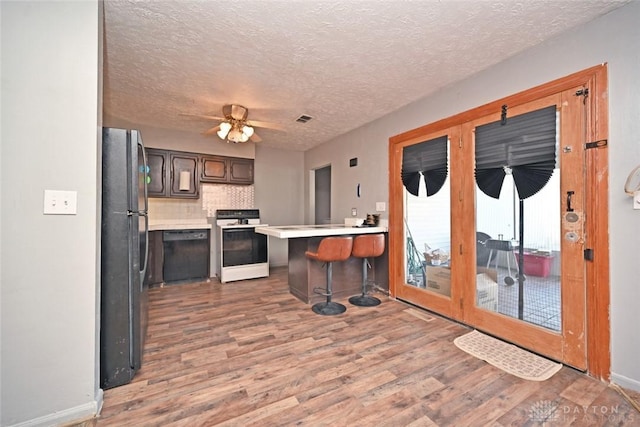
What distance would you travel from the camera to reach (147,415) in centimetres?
151

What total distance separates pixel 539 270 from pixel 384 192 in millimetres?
1936

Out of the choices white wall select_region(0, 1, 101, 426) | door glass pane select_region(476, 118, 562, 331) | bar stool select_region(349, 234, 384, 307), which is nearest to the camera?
white wall select_region(0, 1, 101, 426)

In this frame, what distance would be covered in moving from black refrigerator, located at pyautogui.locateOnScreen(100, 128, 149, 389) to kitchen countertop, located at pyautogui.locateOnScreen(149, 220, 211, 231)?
→ 256cm

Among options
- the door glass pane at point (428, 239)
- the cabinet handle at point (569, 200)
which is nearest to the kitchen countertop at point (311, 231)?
the door glass pane at point (428, 239)

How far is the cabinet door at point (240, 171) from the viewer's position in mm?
4969

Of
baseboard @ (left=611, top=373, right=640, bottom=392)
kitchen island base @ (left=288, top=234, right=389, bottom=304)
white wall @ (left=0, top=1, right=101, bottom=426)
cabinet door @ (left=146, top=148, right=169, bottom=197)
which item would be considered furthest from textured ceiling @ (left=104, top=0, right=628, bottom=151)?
baseboard @ (left=611, top=373, right=640, bottom=392)

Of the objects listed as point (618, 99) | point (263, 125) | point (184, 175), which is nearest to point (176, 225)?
point (184, 175)

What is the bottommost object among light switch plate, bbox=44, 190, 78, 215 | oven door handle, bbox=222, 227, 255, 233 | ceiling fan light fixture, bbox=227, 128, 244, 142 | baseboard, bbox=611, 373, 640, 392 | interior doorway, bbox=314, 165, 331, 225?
baseboard, bbox=611, 373, 640, 392

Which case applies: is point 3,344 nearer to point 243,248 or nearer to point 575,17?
point 243,248

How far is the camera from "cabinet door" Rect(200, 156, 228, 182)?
4703 millimetres

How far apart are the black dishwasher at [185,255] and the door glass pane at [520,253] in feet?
13.2

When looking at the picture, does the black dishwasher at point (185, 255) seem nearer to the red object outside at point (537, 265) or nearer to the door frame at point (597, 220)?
the red object outside at point (537, 265)

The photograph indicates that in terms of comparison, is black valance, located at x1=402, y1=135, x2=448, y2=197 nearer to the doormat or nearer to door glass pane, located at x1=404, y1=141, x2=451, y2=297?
door glass pane, located at x1=404, y1=141, x2=451, y2=297

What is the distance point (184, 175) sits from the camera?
4.49m
